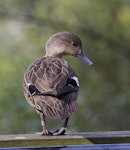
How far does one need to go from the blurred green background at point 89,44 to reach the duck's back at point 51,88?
3814 mm

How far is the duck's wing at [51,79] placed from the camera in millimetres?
3785

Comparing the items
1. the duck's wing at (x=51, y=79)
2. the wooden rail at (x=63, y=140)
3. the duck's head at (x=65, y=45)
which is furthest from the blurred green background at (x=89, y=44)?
the wooden rail at (x=63, y=140)

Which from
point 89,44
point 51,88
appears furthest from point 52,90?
point 89,44

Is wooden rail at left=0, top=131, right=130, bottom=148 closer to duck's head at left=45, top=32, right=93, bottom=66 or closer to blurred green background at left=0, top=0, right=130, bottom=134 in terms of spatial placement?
duck's head at left=45, top=32, right=93, bottom=66

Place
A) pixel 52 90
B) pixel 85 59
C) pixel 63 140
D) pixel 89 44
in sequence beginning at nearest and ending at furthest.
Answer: pixel 63 140 → pixel 52 90 → pixel 85 59 → pixel 89 44

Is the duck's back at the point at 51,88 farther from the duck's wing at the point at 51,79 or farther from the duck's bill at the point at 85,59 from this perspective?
the duck's bill at the point at 85,59

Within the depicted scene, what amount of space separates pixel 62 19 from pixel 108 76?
0.92m

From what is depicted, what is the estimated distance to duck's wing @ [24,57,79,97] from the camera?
3785 mm

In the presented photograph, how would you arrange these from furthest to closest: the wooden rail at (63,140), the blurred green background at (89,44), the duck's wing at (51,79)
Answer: the blurred green background at (89,44)
the duck's wing at (51,79)
the wooden rail at (63,140)

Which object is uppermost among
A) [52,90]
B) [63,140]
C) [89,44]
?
[52,90]

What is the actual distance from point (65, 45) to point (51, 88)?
1397 mm

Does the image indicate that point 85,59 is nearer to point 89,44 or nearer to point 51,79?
point 51,79

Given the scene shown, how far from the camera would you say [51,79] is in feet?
12.7

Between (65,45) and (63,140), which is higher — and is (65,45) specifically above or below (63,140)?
above
